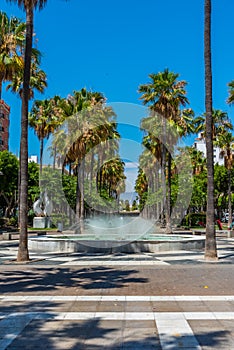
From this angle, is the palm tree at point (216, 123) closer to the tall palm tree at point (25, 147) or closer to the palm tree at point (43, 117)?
the palm tree at point (43, 117)

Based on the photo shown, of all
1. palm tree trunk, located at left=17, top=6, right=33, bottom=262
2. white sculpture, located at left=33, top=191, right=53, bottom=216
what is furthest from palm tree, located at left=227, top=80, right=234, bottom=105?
white sculpture, located at left=33, top=191, right=53, bottom=216

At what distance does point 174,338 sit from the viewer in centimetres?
561

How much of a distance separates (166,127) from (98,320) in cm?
2689

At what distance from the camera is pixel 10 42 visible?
59.2 feet

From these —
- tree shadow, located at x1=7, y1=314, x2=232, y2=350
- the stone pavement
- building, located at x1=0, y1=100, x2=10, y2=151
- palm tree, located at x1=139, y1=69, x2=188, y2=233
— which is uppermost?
building, located at x1=0, y1=100, x2=10, y2=151

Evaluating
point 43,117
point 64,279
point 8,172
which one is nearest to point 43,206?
point 8,172

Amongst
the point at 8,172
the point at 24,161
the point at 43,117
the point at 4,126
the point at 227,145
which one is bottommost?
the point at 24,161

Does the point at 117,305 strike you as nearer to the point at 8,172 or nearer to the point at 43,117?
the point at 43,117

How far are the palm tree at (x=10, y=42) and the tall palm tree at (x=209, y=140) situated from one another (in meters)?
7.95

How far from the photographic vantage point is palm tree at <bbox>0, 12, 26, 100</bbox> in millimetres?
18016

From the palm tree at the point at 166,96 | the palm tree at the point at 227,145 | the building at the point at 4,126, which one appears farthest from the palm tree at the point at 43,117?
the building at the point at 4,126

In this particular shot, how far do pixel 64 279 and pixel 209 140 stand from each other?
7845mm

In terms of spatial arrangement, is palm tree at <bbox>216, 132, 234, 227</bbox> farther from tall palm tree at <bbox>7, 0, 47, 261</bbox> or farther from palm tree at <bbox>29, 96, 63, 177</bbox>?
tall palm tree at <bbox>7, 0, 47, 261</bbox>

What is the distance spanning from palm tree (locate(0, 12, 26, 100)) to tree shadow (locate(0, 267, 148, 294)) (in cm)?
977
